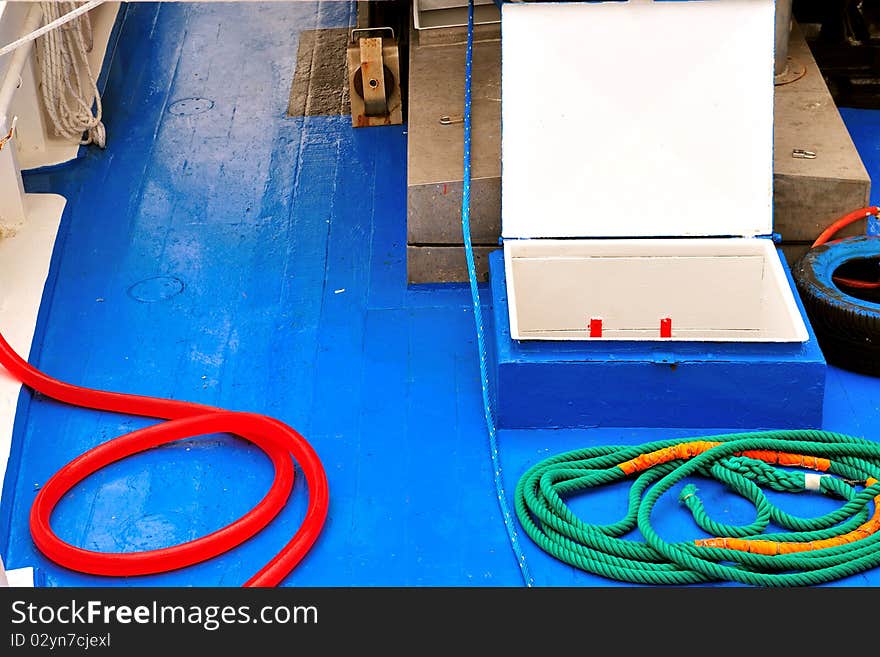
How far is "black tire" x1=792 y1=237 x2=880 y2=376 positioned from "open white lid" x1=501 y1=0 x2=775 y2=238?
0.24 meters

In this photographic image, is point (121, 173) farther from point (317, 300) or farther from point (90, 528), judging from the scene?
point (90, 528)

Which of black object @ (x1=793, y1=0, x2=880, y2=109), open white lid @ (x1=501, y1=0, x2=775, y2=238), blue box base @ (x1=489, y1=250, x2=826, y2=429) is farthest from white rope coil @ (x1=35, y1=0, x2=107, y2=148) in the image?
black object @ (x1=793, y1=0, x2=880, y2=109)

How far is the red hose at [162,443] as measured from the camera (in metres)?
3.90

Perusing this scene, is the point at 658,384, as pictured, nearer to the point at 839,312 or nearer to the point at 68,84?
the point at 839,312

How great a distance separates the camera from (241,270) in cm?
548

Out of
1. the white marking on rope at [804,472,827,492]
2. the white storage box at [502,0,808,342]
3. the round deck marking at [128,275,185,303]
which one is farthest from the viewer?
the round deck marking at [128,275,185,303]

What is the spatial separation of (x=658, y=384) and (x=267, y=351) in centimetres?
153

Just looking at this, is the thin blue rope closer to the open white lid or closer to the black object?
the open white lid

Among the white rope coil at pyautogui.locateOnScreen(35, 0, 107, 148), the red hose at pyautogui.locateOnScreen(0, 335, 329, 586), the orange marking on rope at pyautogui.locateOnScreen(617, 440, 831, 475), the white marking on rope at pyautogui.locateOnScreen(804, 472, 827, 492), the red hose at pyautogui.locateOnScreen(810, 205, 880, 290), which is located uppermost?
the white rope coil at pyautogui.locateOnScreen(35, 0, 107, 148)

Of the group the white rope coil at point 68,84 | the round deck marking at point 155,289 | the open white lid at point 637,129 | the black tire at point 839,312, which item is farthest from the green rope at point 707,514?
the white rope coil at point 68,84

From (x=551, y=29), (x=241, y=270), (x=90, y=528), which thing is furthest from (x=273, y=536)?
(x=551, y=29)

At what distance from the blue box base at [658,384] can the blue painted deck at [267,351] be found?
0.09 meters

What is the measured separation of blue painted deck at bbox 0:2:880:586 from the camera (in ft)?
13.4

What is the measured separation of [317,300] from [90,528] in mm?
1508
